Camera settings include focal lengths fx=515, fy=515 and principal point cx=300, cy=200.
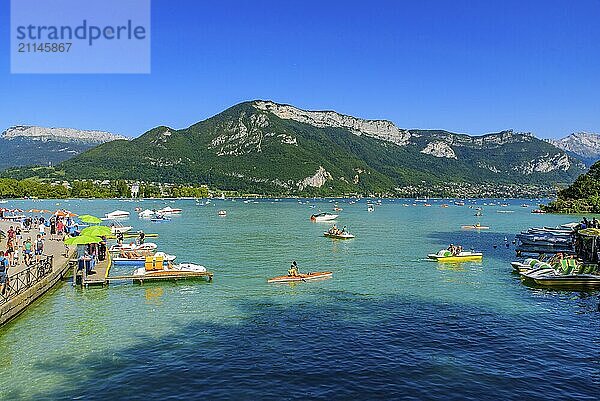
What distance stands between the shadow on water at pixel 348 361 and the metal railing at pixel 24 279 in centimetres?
927

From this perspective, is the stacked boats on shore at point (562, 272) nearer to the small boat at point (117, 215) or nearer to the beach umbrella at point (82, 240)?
the beach umbrella at point (82, 240)

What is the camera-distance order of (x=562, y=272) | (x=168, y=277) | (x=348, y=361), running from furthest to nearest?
1. (x=562, y=272)
2. (x=168, y=277)
3. (x=348, y=361)

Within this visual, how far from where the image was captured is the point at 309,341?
23.6 m

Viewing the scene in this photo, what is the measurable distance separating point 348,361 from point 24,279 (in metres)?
22.8

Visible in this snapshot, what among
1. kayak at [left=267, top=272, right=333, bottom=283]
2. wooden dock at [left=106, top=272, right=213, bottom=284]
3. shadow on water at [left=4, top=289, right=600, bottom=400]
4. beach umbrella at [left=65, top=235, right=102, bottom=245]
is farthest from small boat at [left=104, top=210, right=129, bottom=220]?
shadow on water at [left=4, top=289, right=600, bottom=400]

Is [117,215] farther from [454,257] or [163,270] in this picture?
[454,257]

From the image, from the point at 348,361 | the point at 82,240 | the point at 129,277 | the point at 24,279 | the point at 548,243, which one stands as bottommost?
the point at 348,361

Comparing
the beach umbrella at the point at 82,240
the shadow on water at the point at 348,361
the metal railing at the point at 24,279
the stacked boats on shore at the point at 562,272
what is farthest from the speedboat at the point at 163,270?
the stacked boats on shore at the point at 562,272

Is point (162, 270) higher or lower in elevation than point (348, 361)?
higher

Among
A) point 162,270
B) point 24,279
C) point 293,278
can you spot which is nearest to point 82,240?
point 162,270

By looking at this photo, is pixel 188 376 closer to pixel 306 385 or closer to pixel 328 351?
pixel 306 385

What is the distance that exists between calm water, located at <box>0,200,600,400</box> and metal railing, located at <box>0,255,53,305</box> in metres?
1.42

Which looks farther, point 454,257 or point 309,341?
point 454,257

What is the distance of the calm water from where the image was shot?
18438 millimetres
